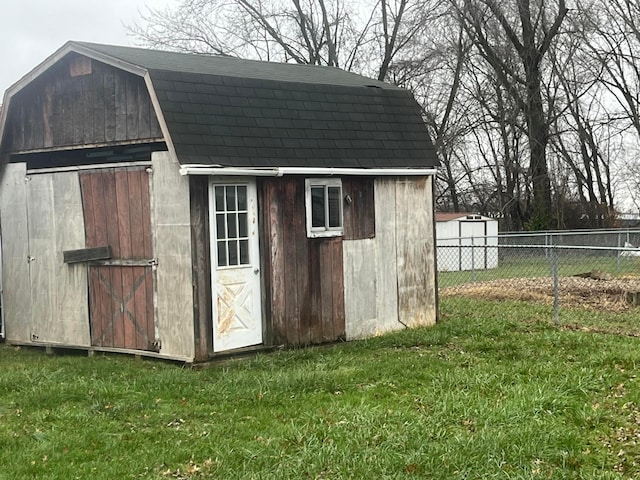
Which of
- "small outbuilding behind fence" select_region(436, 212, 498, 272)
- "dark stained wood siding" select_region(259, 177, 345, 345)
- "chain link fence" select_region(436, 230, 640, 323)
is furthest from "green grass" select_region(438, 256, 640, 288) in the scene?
"dark stained wood siding" select_region(259, 177, 345, 345)

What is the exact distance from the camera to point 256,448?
19.1 ft

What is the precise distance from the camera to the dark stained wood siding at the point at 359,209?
1042cm

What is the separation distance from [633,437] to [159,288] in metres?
5.44

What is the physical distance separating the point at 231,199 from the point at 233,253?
63 cm

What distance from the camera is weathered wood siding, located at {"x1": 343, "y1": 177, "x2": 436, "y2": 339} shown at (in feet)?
34.6

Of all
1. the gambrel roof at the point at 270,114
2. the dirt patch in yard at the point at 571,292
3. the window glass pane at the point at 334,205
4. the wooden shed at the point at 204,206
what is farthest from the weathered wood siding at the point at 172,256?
the dirt patch in yard at the point at 571,292

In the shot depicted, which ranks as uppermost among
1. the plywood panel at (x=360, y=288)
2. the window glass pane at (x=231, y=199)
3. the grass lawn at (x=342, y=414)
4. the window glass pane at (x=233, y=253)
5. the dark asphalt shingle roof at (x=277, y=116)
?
the dark asphalt shingle roof at (x=277, y=116)

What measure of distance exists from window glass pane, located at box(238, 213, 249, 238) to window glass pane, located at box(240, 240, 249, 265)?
8 cm

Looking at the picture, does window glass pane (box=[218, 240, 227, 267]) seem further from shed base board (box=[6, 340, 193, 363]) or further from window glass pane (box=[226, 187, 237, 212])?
shed base board (box=[6, 340, 193, 363])

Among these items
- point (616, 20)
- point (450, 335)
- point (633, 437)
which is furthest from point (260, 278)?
point (616, 20)

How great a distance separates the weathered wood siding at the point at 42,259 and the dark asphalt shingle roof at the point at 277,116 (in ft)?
6.78

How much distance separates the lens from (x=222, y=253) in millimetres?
9234

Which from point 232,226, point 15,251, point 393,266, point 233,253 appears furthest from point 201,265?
point 15,251

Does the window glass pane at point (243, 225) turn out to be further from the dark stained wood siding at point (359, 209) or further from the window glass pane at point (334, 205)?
the dark stained wood siding at point (359, 209)
